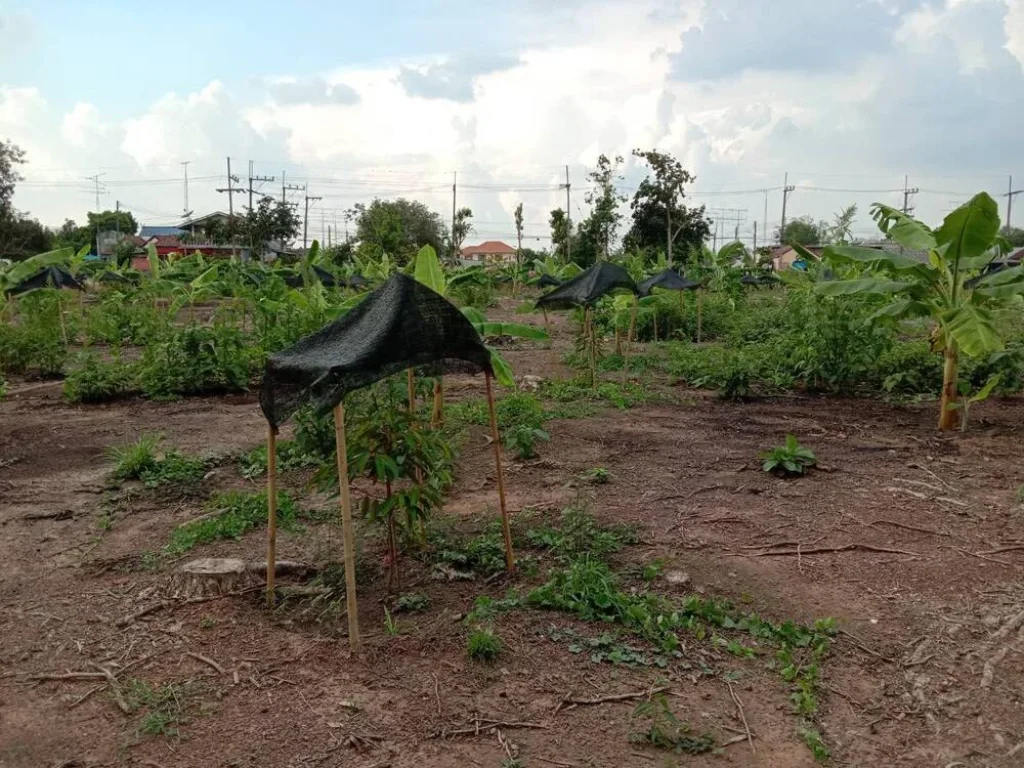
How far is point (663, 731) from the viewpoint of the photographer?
331 cm

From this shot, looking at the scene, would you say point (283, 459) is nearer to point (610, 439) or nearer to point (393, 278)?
point (610, 439)

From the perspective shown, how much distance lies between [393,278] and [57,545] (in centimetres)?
324

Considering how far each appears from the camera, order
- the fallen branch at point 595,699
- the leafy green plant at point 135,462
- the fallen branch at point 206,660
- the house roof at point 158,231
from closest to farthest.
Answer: the fallen branch at point 595,699 → the fallen branch at point 206,660 → the leafy green plant at point 135,462 → the house roof at point 158,231

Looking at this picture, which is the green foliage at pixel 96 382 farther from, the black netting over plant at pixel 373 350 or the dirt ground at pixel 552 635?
the black netting over plant at pixel 373 350

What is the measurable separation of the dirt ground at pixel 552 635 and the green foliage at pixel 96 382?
11.2 ft

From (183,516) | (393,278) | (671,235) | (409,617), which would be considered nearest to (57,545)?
(183,516)

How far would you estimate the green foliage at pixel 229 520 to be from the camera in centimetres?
539

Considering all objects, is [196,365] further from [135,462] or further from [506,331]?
[506,331]

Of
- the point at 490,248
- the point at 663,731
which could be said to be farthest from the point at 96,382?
the point at 490,248

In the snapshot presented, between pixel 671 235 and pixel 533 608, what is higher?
pixel 671 235

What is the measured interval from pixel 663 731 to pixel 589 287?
8201 millimetres

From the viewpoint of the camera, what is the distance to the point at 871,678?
12.5 feet

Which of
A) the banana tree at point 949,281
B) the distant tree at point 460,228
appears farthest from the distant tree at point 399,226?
the banana tree at point 949,281

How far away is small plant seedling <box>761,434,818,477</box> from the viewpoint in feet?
22.1
